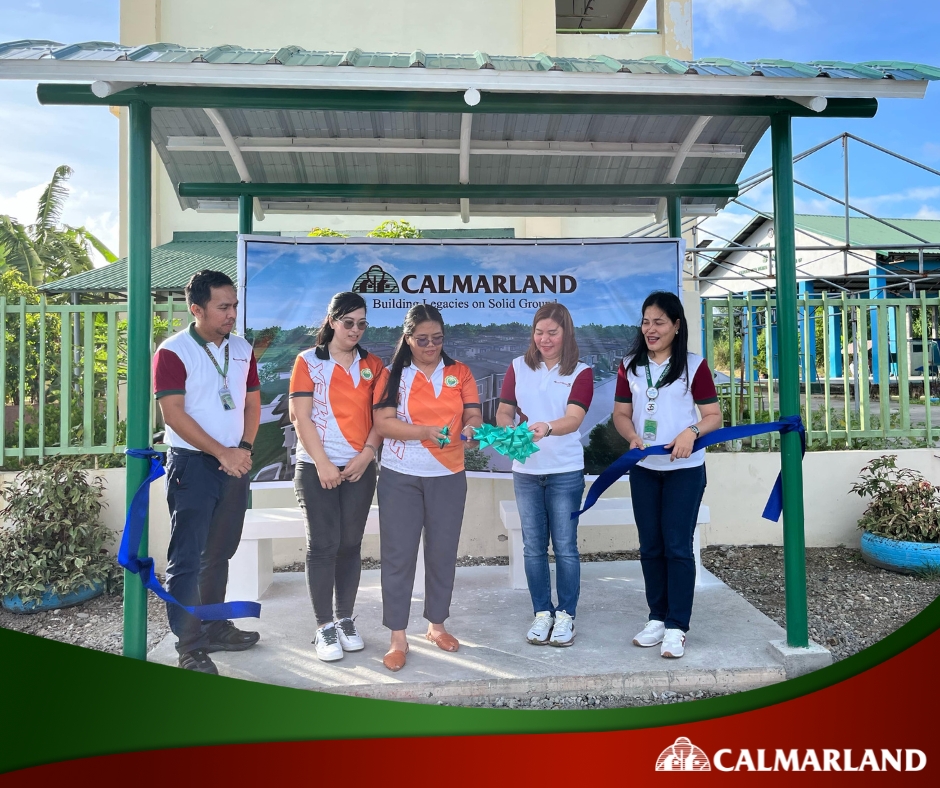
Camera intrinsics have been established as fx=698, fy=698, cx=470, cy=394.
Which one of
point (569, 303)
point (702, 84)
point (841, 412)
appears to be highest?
point (702, 84)

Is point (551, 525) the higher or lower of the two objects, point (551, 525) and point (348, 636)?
the higher

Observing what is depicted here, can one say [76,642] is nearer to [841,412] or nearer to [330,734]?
[330,734]

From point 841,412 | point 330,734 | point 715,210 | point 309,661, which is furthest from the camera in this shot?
point 841,412

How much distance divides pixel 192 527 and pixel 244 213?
2.43 m

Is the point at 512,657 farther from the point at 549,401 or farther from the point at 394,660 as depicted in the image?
the point at 549,401

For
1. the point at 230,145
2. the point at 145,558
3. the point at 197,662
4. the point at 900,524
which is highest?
the point at 230,145

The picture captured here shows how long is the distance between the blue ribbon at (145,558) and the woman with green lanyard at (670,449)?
203cm

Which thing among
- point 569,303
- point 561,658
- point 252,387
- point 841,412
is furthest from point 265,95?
point 841,412

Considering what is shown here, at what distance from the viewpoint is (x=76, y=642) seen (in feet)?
14.4

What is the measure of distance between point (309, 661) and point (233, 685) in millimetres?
537

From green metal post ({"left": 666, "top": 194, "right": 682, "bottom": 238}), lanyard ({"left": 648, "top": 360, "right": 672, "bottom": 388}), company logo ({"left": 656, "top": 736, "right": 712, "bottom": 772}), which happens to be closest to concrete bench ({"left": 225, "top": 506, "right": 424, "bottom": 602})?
lanyard ({"left": 648, "top": 360, "right": 672, "bottom": 388})

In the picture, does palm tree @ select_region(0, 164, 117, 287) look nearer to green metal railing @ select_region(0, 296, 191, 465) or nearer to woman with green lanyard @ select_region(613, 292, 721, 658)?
green metal railing @ select_region(0, 296, 191, 465)

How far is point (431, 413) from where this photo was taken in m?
3.63
